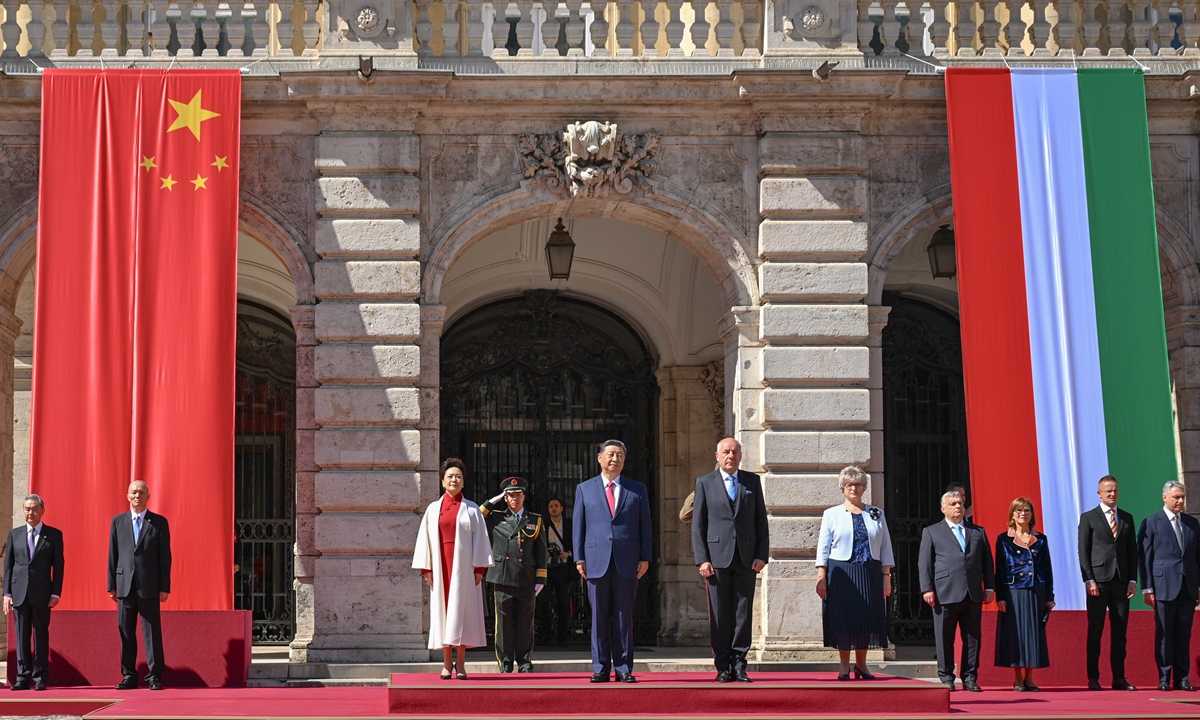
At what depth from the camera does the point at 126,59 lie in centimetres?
1368

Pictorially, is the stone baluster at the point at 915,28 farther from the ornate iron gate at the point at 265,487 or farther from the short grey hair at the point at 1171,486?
the ornate iron gate at the point at 265,487

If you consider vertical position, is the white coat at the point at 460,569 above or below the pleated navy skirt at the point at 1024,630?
above

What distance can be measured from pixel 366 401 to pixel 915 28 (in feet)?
19.5

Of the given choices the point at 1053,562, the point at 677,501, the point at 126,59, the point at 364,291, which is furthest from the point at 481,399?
the point at 1053,562

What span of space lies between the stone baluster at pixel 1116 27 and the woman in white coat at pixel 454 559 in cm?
740

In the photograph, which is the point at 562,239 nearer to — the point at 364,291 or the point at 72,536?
the point at 364,291

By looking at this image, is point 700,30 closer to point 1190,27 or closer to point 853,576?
point 1190,27

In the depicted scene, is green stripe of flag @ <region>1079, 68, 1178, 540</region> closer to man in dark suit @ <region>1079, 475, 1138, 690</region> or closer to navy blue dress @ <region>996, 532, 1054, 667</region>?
man in dark suit @ <region>1079, 475, 1138, 690</region>

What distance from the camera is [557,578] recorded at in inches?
634

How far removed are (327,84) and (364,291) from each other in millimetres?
1812

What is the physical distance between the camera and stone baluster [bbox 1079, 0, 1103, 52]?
14302 mm

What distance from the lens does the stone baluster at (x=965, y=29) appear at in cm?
1423

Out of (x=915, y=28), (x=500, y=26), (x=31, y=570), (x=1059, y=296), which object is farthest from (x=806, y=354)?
(x=31, y=570)

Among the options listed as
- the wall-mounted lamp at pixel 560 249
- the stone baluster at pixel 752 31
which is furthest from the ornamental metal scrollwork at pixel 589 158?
the wall-mounted lamp at pixel 560 249
